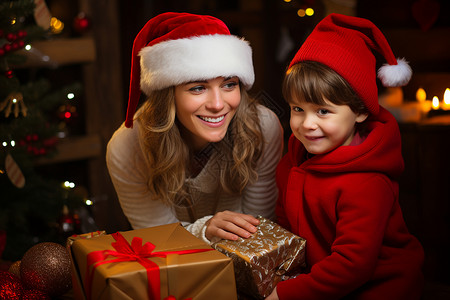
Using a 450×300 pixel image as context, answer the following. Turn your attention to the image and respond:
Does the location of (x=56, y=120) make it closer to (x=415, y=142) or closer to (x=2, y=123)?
(x=2, y=123)

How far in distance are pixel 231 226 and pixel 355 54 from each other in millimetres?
550

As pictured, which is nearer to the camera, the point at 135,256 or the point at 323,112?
the point at 135,256

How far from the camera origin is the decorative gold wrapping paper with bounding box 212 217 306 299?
4.16 ft

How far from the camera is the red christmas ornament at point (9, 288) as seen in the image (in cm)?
130

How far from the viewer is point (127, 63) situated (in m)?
3.91

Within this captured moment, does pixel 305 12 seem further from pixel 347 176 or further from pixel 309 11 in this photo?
pixel 347 176

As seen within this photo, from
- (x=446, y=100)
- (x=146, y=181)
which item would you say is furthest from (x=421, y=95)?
(x=146, y=181)

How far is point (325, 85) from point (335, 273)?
18.2 inches

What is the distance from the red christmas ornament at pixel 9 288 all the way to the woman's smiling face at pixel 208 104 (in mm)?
644

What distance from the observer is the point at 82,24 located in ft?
9.72

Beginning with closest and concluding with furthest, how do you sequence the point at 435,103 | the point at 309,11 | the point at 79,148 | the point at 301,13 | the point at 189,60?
1. the point at 189,60
2. the point at 435,103
3. the point at 79,148
4. the point at 309,11
5. the point at 301,13

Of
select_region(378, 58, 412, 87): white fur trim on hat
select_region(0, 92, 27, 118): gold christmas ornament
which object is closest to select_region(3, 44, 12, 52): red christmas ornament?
select_region(0, 92, 27, 118): gold christmas ornament

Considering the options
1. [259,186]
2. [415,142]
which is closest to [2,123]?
[259,186]

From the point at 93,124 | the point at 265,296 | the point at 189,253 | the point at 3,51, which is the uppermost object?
the point at 3,51
